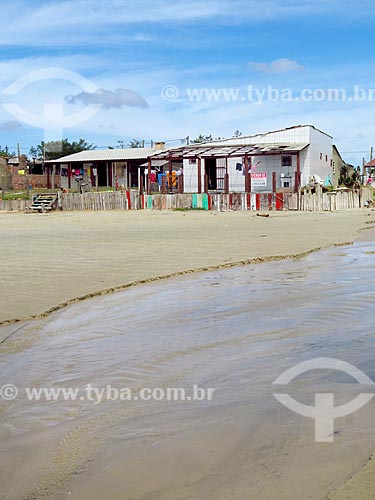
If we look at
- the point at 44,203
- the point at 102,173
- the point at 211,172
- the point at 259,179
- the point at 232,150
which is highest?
the point at 232,150

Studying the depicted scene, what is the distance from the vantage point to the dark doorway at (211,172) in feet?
135

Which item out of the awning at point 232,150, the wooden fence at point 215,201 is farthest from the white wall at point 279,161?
the wooden fence at point 215,201

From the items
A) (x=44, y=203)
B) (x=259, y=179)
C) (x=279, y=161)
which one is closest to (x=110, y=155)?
(x=44, y=203)

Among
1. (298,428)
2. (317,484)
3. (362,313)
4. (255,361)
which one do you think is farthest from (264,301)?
(317,484)

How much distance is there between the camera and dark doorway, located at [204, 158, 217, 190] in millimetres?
41062

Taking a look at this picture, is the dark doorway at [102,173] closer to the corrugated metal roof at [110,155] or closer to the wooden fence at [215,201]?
the corrugated metal roof at [110,155]

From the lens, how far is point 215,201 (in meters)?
32.8

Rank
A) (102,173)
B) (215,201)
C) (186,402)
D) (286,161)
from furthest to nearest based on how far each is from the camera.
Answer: (102,173)
(286,161)
(215,201)
(186,402)

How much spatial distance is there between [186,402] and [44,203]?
32.9 meters

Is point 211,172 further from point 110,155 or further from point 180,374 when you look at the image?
point 180,374

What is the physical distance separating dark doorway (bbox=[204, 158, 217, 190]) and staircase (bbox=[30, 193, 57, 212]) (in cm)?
1037

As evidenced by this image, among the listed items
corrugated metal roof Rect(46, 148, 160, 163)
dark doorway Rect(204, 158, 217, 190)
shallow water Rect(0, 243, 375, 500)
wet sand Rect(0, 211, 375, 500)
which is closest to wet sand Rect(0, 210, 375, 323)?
wet sand Rect(0, 211, 375, 500)

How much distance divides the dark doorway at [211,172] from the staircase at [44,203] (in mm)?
10366

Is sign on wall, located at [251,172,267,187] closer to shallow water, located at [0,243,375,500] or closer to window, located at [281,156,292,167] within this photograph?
window, located at [281,156,292,167]
